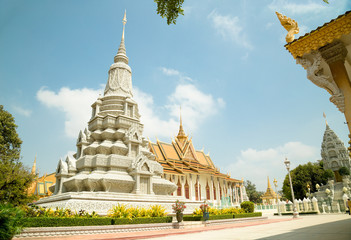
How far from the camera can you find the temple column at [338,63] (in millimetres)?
4534

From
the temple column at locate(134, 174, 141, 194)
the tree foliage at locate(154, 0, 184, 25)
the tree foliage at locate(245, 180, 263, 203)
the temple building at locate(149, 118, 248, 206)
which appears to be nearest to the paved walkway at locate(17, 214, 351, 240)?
the temple column at locate(134, 174, 141, 194)

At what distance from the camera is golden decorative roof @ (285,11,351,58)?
4.42 metres

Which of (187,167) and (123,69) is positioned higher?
(123,69)

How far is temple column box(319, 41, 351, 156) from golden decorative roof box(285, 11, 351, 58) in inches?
9.2

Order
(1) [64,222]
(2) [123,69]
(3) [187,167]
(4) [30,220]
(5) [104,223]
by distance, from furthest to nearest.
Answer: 1. (3) [187,167]
2. (2) [123,69]
3. (5) [104,223]
4. (1) [64,222]
5. (4) [30,220]

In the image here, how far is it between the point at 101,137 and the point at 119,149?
215 cm

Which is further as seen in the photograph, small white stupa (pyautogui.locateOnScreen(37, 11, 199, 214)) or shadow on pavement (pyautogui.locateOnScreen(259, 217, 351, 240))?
small white stupa (pyautogui.locateOnScreen(37, 11, 199, 214))

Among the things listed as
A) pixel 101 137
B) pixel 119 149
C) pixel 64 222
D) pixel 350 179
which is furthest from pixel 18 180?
pixel 350 179

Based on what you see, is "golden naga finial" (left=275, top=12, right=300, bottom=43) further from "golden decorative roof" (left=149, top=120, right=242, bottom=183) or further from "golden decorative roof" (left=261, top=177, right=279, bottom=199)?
"golden decorative roof" (left=261, top=177, right=279, bottom=199)

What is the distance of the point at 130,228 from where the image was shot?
10148 millimetres

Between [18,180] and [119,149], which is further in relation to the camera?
[18,180]

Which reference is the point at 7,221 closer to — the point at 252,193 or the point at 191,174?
the point at 191,174

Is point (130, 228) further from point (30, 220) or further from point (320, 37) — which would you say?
point (320, 37)

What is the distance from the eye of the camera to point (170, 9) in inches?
176
